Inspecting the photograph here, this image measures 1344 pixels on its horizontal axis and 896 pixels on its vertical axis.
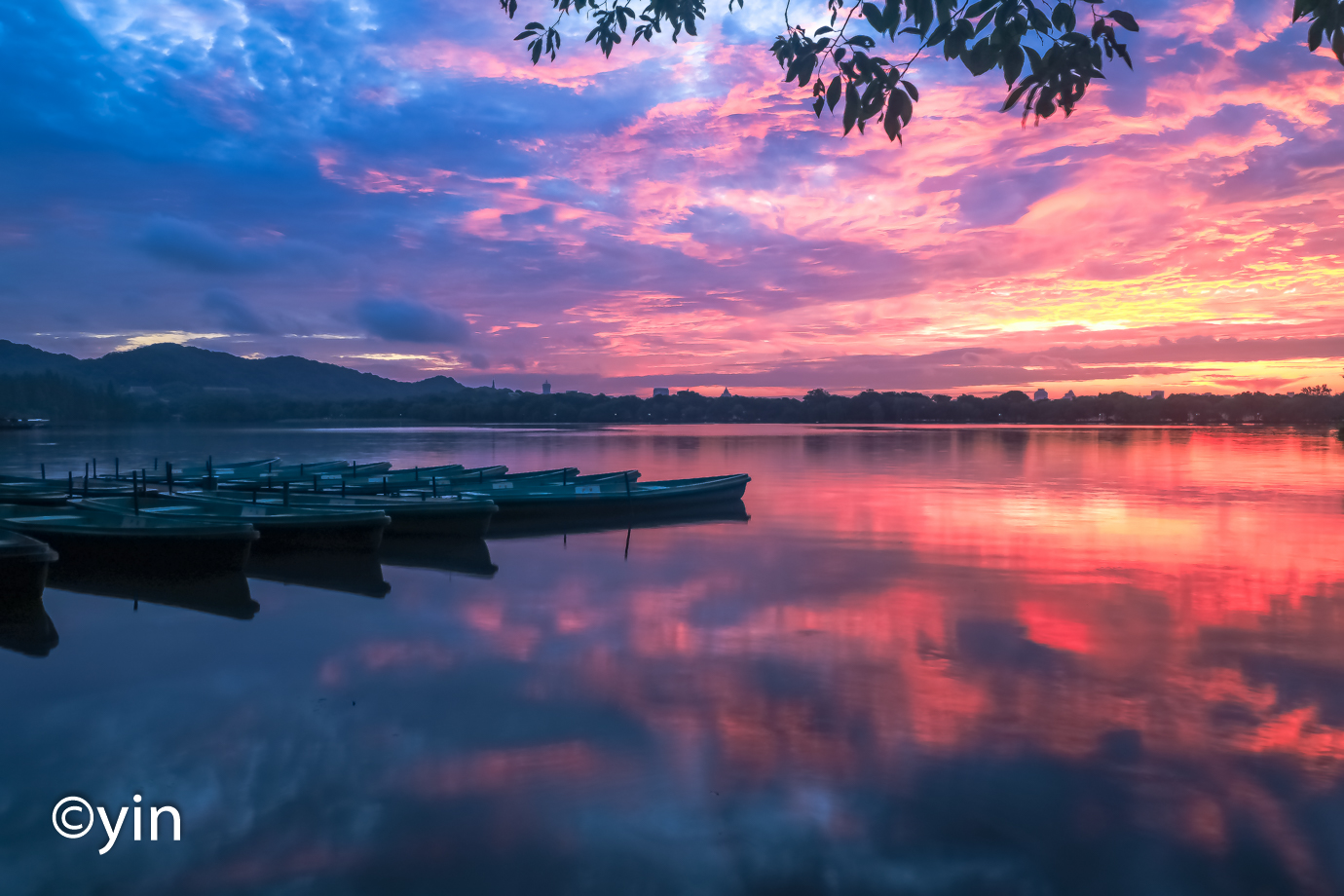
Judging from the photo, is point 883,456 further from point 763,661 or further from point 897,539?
point 763,661

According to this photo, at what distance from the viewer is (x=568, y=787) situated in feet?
22.7

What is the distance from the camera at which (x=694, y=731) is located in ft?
27.0

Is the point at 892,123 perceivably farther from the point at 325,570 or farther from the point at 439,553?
the point at 439,553

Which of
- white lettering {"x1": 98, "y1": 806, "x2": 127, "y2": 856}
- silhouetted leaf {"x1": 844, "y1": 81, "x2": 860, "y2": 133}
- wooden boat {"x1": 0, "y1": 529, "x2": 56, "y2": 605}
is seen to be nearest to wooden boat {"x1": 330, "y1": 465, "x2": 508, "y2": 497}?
wooden boat {"x1": 0, "y1": 529, "x2": 56, "y2": 605}

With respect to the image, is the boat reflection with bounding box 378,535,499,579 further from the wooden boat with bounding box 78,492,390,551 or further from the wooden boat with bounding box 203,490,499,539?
the wooden boat with bounding box 78,492,390,551

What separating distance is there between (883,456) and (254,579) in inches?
2027

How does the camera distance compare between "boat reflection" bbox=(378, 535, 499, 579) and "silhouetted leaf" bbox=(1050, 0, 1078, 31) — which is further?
"boat reflection" bbox=(378, 535, 499, 579)

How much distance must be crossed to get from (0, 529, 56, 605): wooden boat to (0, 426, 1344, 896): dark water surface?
38.3 inches

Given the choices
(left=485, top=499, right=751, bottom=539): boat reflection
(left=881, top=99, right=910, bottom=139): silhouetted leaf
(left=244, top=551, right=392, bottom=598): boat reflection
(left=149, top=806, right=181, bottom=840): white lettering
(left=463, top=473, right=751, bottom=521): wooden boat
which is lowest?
(left=485, top=499, right=751, bottom=539): boat reflection

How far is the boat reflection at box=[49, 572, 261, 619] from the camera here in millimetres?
13812

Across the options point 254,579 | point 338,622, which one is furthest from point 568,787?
point 254,579

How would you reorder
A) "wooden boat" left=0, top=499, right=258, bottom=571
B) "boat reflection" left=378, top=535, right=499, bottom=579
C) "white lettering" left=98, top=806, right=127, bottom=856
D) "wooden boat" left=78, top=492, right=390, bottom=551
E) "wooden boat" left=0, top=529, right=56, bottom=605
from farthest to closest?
"boat reflection" left=378, top=535, right=499, bottom=579
"wooden boat" left=78, top=492, right=390, bottom=551
"wooden boat" left=0, top=499, right=258, bottom=571
"wooden boat" left=0, top=529, right=56, bottom=605
"white lettering" left=98, top=806, right=127, bottom=856

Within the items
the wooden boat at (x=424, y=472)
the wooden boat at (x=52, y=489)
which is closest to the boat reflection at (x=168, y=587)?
the wooden boat at (x=52, y=489)

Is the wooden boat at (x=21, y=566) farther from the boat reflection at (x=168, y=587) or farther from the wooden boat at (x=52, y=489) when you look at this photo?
the wooden boat at (x=52, y=489)
